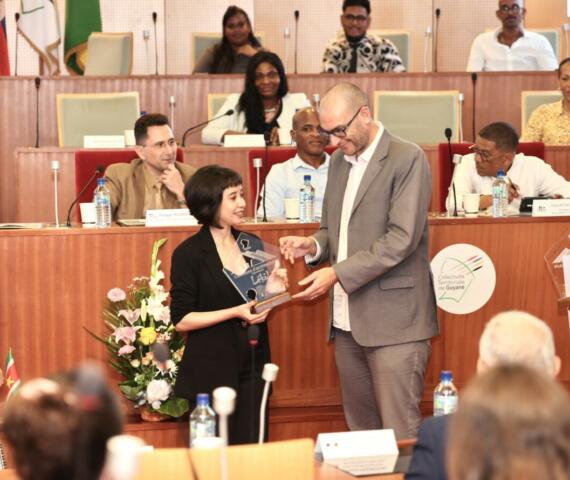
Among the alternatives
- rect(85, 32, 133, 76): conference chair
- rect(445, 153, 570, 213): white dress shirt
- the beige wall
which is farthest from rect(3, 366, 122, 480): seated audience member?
the beige wall

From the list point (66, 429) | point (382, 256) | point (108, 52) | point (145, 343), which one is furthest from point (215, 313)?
point (108, 52)

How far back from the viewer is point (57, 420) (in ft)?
4.52

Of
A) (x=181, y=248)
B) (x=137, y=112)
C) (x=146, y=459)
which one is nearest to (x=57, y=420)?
(x=146, y=459)

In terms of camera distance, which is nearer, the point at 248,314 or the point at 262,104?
the point at 248,314

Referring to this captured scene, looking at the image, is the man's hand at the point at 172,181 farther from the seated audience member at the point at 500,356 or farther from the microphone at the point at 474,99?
the microphone at the point at 474,99

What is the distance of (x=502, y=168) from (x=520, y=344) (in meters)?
3.51

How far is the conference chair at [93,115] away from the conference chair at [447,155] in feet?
8.01

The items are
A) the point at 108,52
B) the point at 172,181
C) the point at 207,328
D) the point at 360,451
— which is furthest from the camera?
the point at 108,52

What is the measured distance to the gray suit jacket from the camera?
3533 millimetres

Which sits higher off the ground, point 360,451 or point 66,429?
point 66,429

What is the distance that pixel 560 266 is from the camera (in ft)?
14.7

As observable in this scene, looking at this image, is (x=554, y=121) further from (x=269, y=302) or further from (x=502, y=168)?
(x=269, y=302)

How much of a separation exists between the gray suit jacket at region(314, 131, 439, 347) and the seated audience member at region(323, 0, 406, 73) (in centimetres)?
451

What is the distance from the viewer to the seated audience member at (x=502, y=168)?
532cm
